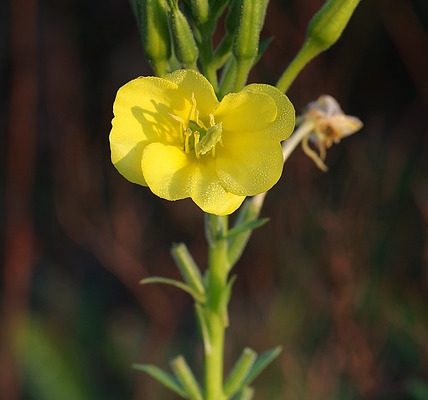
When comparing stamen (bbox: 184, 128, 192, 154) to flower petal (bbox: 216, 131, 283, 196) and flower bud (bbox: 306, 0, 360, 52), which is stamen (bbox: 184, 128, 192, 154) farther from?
flower bud (bbox: 306, 0, 360, 52)

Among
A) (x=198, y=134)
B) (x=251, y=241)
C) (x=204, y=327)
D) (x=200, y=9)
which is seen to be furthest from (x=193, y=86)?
(x=251, y=241)

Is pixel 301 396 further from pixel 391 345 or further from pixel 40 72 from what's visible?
pixel 40 72

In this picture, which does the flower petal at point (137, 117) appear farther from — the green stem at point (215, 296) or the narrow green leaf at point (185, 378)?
the narrow green leaf at point (185, 378)

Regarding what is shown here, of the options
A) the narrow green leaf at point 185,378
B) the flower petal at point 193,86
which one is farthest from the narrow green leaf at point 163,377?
the flower petal at point 193,86

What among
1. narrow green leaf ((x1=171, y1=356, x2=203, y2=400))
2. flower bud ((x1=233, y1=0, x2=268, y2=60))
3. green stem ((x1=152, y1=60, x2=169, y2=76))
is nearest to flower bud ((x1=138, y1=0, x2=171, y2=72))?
green stem ((x1=152, y1=60, x2=169, y2=76))

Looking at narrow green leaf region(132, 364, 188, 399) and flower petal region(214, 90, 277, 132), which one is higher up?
flower petal region(214, 90, 277, 132)

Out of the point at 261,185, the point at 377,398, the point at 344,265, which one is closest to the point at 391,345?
the point at 377,398
